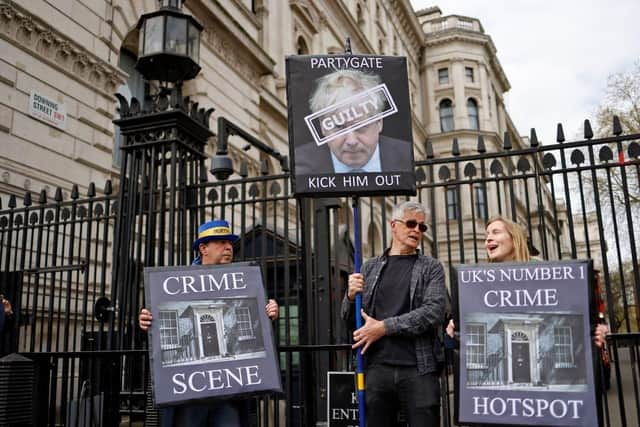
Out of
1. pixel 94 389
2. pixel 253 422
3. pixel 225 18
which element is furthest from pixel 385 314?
pixel 225 18

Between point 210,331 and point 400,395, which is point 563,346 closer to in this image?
point 400,395

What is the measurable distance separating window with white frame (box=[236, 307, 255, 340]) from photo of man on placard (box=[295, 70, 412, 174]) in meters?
1.06

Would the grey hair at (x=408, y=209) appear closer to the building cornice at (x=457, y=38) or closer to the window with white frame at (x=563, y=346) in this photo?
the window with white frame at (x=563, y=346)

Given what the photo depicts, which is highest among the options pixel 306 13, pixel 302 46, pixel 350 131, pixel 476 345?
pixel 306 13

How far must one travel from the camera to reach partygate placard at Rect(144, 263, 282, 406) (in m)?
3.92

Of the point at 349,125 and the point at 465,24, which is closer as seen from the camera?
the point at 349,125

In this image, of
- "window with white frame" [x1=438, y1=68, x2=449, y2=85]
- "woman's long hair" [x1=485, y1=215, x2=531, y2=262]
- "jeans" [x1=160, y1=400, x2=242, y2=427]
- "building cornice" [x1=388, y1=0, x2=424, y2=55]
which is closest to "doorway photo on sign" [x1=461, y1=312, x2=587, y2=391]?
"woman's long hair" [x1=485, y1=215, x2=531, y2=262]

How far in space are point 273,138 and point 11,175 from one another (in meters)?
11.4

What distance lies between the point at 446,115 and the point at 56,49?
122 feet

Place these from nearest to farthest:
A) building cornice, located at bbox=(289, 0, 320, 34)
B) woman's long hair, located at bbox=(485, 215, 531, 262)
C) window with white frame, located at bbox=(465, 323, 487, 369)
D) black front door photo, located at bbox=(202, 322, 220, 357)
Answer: window with white frame, located at bbox=(465, 323, 487, 369)
woman's long hair, located at bbox=(485, 215, 531, 262)
black front door photo, located at bbox=(202, 322, 220, 357)
building cornice, located at bbox=(289, 0, 320, 34)

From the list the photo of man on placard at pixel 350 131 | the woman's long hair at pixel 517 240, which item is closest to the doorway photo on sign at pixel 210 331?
the photo of man on placard at pixel 350 131

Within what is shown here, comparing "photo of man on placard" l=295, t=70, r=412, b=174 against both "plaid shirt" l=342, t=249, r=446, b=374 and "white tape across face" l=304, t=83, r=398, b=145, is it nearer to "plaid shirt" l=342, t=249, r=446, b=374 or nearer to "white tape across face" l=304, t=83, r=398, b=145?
Result: "white tape across face" l=304, t=83, r=398, b=145

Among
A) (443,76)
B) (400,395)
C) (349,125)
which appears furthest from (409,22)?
(400,395)

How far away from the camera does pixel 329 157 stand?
4.43m
